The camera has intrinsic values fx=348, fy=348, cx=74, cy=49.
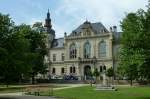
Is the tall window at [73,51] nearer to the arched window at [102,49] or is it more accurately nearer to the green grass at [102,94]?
the arched window at [102,49]

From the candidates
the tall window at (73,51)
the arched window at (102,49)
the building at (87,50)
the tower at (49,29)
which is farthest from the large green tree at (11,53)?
the tower at (49,29)

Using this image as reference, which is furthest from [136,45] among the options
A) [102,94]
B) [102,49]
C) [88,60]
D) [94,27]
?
[94,27]

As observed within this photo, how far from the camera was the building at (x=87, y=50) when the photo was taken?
87375 mm

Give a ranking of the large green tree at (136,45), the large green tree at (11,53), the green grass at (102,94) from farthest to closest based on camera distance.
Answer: the large green tree at (11,53) < the green grass at (102,94) < the large green tree at (136,45)

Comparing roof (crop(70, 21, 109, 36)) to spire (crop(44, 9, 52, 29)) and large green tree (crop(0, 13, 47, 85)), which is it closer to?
spire (crop(44, 9, 52, 29))

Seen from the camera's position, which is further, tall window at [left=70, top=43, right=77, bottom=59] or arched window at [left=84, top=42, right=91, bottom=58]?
tall window at [left=70, top=43, right=77, bottom=59]

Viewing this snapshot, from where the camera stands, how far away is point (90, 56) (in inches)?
3558

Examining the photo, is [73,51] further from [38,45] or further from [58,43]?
[38,45]

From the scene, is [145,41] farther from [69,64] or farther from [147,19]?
[69,64]

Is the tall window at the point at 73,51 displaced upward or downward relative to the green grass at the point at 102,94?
upward

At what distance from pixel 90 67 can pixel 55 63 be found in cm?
1356

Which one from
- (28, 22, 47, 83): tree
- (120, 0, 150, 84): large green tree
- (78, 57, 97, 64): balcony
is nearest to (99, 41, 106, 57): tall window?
(78, 57, 97, 64): balcony

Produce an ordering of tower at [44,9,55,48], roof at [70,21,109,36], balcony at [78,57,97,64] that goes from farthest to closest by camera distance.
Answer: tower at [44,9,55,48]
roof at [70,21,109,36]
balcony at [78,57,97,64]

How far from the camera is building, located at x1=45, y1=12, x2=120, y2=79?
87.4 metres
